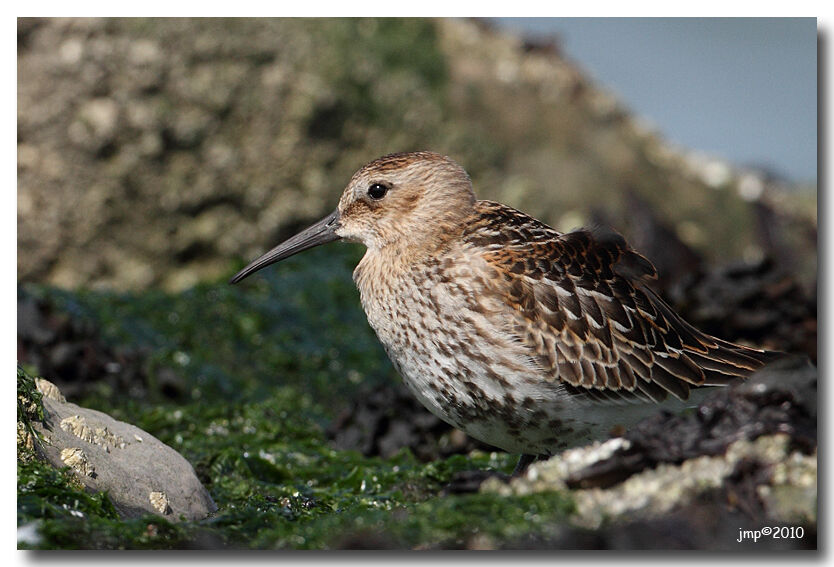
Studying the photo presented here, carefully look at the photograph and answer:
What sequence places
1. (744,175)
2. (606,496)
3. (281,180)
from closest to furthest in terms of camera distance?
(606,496) < (281,180) < (744,175)

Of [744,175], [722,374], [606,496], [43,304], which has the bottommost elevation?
[606,496]

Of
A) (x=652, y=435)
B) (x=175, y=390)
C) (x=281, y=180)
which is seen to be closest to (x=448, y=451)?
(x=175, y=390)

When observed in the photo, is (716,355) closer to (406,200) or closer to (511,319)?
(511,319)

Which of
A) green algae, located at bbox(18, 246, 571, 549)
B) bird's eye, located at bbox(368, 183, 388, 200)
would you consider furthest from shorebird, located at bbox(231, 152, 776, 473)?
green algae, located at bbox(18, 246, 571, 549)

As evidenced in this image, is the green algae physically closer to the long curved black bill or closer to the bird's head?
the long curved black bill

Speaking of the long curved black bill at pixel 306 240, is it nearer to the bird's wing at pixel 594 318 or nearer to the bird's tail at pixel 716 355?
the bird's wing at pixel 594 318
